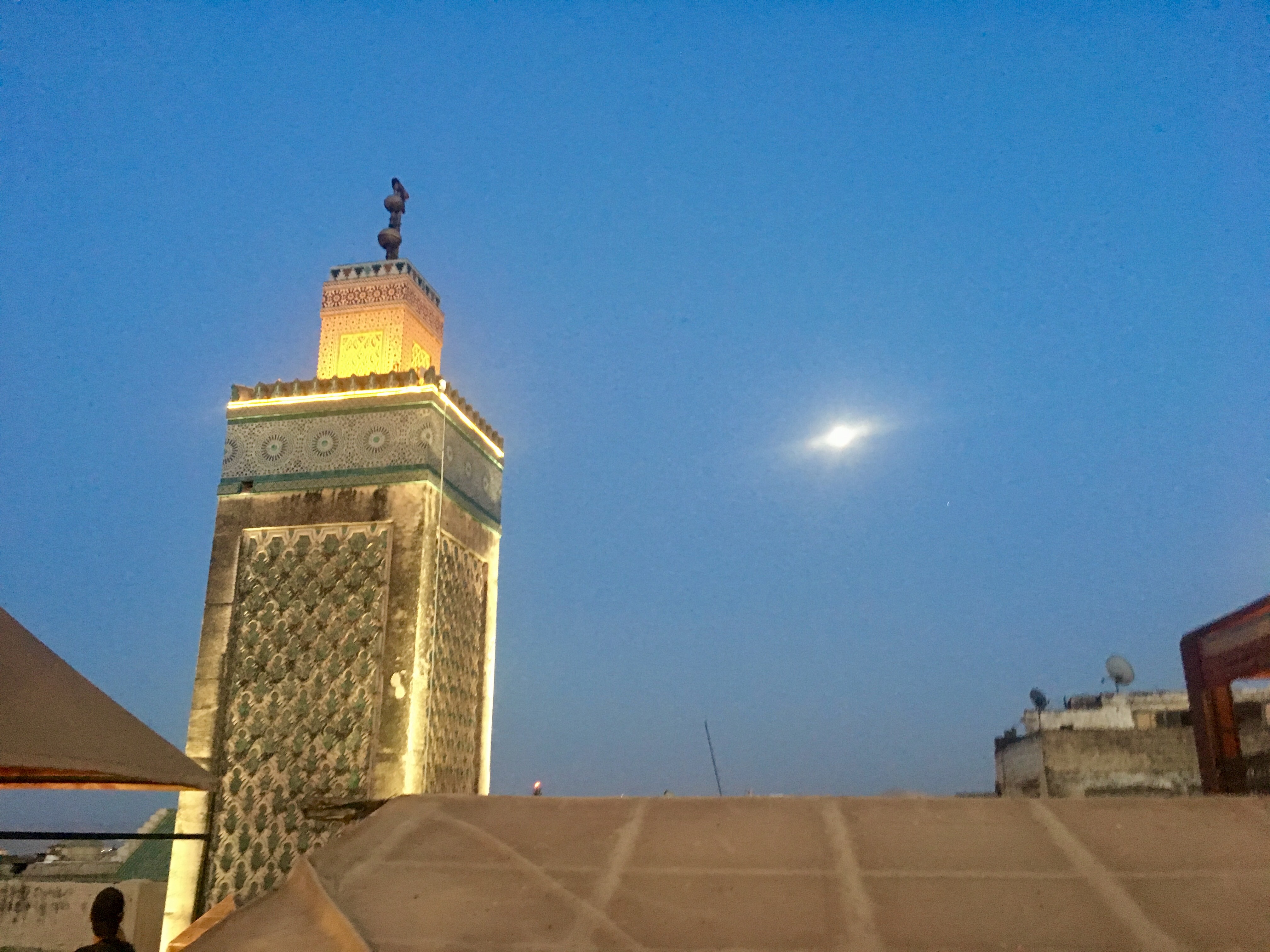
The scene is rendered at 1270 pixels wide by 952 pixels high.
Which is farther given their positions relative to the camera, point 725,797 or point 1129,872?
point 725,797

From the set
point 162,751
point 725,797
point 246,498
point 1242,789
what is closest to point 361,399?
point 246,498

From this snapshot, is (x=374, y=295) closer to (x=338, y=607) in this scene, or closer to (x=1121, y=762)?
(x=338, y=607)

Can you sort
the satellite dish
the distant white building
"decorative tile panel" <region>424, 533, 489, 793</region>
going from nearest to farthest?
"decorative tile panel" <region>424, 533, 489, 793</region>
the distant white building
the satellite dish

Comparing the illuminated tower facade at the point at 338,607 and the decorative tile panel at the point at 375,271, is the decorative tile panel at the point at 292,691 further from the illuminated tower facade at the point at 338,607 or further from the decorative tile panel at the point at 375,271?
the decorative tile panel at the point at 375,271

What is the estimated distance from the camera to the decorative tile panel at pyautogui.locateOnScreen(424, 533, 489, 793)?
641cm

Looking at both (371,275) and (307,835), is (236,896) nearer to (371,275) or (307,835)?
(307,835)

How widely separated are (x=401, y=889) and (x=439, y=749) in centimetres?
412

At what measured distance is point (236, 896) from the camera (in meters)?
5.70

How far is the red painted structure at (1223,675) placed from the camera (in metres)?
5.93

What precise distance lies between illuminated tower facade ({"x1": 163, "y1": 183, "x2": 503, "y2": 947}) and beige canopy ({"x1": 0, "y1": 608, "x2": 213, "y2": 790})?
264 cm

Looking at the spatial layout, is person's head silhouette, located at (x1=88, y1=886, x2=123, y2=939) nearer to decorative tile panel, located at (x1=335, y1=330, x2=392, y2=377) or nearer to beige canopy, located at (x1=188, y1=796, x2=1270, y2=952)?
beige canopy, located at (x1=188, y1=796, x2=1270, y2=952)

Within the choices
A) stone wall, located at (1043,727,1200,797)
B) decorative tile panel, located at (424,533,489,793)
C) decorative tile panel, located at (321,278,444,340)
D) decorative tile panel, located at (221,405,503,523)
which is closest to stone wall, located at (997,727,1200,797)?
stone wall, located at (1043,727,1200,797)

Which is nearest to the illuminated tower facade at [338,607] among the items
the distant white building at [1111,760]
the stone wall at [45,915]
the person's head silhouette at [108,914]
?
the stone wall at [45,915]

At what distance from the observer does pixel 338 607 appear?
6.38 m
